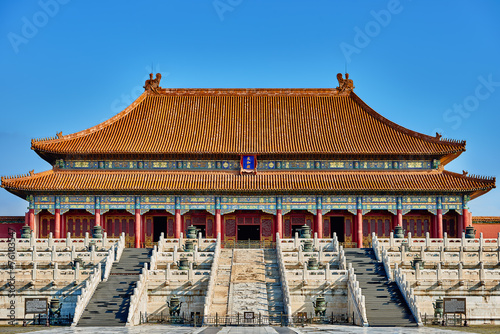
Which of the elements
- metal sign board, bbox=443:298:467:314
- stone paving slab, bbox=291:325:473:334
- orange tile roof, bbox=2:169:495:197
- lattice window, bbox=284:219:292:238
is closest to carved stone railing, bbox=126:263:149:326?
stone paving slab, bbox=291:325:473:334

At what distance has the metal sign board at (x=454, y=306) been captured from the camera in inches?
1511

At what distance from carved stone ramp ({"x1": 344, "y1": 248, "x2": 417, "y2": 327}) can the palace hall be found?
13.8 meters

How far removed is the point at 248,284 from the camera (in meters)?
40.2

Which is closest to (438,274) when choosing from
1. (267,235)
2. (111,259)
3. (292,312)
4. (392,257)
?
(392,257)

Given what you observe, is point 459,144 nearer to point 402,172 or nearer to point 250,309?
point 402,172

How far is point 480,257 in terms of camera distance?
44.0m

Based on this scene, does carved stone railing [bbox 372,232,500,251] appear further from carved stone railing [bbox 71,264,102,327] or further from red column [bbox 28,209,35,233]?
red column [bbox 28,209,35,233]

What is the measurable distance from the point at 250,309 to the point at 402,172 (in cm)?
2686

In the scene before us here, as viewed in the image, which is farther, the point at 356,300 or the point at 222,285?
the point at 222,285

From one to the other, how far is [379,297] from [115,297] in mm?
12728

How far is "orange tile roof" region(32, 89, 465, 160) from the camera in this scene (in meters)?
60.8

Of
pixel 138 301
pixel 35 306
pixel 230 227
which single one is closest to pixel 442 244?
pixel 230 227

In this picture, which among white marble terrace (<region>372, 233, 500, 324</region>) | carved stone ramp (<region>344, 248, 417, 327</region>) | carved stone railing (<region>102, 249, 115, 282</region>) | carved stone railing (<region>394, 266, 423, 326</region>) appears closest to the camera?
carved stone ramp (<region>344, 248, 417, 327</region>)

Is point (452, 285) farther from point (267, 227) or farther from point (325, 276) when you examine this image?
point (267, 227)
